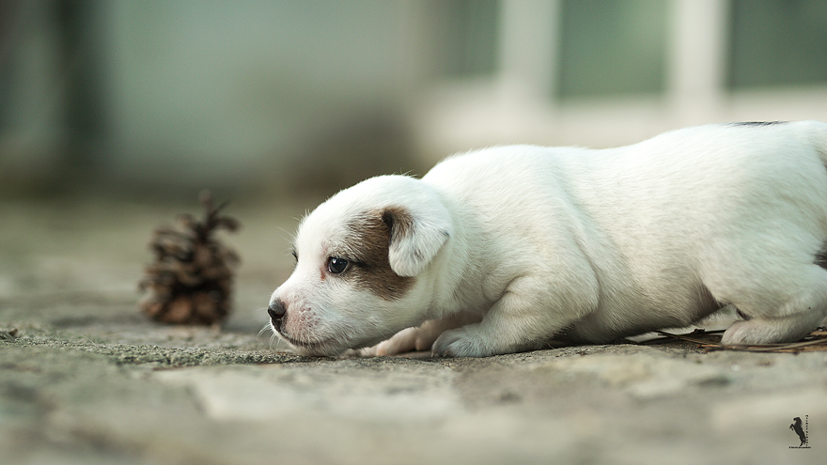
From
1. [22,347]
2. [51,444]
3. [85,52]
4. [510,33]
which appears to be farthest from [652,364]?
[85,52]

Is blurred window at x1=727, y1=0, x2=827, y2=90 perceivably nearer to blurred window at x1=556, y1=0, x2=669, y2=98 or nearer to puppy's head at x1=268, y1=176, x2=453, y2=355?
blurred window at x1=556, y1=0, x2=669, y2=98

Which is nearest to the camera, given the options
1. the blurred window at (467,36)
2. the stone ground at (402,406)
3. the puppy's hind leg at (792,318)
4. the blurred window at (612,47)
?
the stone ground at (402,406)

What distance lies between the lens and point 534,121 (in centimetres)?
971

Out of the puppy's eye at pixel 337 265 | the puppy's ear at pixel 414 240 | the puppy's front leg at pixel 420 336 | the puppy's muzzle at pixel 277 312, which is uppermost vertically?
the puppy's ear at pixel 414 240

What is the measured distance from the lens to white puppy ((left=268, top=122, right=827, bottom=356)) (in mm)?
2748

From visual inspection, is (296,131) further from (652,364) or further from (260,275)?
(652,364)

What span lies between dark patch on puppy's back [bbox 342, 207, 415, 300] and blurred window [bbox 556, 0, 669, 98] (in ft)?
21.0

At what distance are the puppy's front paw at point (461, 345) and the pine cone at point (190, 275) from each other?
1.78 meters

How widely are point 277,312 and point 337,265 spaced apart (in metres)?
0.31

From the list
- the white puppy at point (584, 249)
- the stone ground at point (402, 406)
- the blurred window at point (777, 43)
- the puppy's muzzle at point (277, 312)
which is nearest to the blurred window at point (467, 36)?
the blurred window at point (777, 43)

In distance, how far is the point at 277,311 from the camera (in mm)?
2939

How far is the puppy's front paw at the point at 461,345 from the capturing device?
9.74 ft

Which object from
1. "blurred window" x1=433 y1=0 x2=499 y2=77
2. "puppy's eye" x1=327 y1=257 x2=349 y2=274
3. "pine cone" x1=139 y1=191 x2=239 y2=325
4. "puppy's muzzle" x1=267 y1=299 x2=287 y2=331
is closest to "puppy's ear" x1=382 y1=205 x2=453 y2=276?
"puppy's eye" x1=327 y1=257 x2=349 y2=274

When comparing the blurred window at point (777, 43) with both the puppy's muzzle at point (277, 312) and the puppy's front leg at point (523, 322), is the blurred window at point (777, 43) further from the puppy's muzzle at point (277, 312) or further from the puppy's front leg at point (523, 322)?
the puppy's muzzle at point (277, 312)
